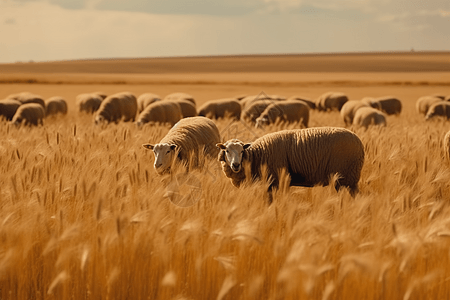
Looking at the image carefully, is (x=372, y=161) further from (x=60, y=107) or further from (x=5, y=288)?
(x=60, y=107)

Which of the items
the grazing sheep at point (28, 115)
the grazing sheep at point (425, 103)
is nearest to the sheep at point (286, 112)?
the grazing sheep at point (28, 115)

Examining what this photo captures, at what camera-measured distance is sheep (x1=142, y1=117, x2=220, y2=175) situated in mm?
5363

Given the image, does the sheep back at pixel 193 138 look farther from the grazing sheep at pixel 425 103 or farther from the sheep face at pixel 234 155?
the grazing sheep at pixel 425 103

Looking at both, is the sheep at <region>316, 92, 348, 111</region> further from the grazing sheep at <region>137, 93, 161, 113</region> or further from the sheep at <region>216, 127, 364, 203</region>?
the sheep at <region>216, 127, 364, 203</region>

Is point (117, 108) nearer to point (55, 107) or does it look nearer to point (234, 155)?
point (55, 107)

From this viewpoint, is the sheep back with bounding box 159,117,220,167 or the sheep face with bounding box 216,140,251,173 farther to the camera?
the sheep back with bounding box 159,117,220,167

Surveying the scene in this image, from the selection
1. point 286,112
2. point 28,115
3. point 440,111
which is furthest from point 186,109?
point 440,111

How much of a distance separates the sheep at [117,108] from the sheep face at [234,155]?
464 inches

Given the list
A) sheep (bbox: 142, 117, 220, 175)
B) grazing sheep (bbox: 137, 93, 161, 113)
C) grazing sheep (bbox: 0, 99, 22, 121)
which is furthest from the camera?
grazing sheep (bbox: 137, 93, 161, 113)

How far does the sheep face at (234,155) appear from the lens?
4.41 meters

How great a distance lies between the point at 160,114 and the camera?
13.6 meters

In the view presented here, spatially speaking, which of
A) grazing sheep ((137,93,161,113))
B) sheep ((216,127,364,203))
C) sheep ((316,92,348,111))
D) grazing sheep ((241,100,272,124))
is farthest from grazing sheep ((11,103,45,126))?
sheep ((316,92,348,111))

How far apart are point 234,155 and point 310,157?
2.90ft

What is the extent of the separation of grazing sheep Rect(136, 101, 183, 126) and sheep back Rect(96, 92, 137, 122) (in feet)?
9.66
